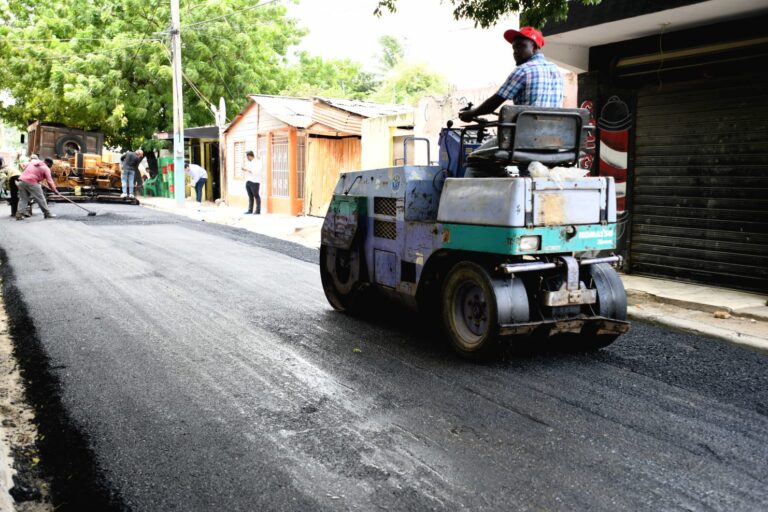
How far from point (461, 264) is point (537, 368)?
1005 millimetres

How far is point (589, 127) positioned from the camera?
557 cm

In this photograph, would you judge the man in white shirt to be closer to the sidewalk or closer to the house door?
the house door

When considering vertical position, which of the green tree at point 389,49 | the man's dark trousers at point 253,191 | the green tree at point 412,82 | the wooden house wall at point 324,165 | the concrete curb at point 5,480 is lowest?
the concrete curb at point 5,480

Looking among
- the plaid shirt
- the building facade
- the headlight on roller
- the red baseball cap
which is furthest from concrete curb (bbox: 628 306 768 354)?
the red baseball cap

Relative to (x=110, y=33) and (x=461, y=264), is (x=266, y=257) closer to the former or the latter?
(x=461, y=264)

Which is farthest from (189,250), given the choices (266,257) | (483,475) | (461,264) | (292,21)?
(292,21)

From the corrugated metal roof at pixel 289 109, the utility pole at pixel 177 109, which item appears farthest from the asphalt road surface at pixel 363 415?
the utility pole at pixel 177 109

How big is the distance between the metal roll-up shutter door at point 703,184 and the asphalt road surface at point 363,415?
2558 millimetres

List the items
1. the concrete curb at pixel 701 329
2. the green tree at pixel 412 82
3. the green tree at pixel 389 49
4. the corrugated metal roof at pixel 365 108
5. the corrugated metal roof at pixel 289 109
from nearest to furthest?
the concrete curb at pixel 701 329
the corrugated metal roof at pixel 365 108
the corrugated metal roof at pixel 289 109
the green tree at pixel 412 82
the green tree at pixel 389 49

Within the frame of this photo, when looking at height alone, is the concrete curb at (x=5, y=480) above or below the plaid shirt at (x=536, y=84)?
below

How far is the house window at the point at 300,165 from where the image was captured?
2041cm

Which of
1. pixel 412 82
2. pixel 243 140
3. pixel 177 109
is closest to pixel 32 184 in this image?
pixel 177 109

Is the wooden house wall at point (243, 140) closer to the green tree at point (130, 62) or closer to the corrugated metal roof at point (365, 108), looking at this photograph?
the corrugated metal roof at point (365, 108)

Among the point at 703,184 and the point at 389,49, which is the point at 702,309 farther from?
the point at 389,49
